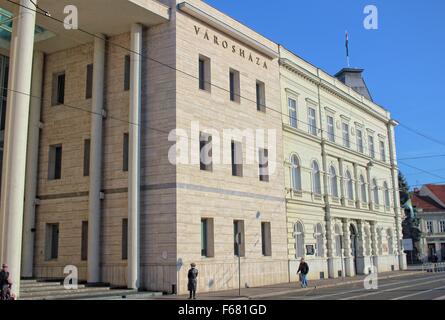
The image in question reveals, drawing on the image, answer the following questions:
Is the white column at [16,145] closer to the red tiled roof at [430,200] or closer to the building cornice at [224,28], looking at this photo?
the building cornice at [224,28]

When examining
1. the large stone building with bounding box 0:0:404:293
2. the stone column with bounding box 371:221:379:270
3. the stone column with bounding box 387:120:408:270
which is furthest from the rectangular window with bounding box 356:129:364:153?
the large stone building with bounding box 0:0:404:293

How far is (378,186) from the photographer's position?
51.3 meters

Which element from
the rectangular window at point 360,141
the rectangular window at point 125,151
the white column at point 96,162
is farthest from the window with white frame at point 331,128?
the white column at point 96,162

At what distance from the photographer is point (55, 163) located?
30141mm

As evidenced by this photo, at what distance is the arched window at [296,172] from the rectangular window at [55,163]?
16093 millimetres

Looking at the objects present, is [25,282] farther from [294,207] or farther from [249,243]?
[294,207]

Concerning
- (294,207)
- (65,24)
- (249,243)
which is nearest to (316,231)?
(294,207)

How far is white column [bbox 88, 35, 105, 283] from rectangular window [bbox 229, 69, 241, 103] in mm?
7978

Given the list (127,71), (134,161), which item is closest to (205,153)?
(134,161)

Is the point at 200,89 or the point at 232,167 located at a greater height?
the point at 200,89

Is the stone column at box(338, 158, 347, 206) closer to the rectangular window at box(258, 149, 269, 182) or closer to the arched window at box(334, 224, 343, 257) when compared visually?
the arched window at box(334, 224, 343, 257)

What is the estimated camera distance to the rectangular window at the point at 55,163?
29.8 meters
